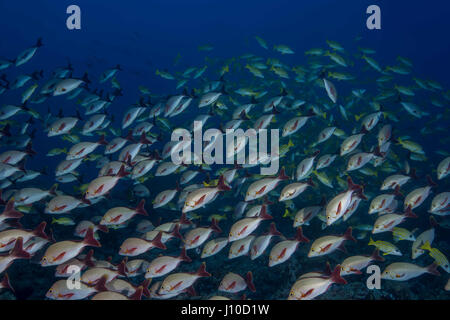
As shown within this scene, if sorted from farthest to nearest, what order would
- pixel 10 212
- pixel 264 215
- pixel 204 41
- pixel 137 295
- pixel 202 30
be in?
pixel 202 30 → pixel 204 41 → pixel 264 215 → pixel 10 212 → pixel 137 295

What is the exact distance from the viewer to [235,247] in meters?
4.87

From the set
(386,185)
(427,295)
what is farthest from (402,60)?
(427,295)

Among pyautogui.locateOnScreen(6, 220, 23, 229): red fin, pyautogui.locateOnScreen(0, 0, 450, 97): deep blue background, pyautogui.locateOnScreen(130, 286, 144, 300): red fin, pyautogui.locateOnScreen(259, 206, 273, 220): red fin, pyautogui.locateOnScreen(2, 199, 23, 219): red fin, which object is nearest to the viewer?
pyautogui.locateOnScreen(130, 286, 144, 300): red fin

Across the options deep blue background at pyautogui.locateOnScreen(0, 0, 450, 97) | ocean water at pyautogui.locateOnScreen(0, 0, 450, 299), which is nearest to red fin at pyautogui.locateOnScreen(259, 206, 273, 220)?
ocean water at pyautogui.locateOnScreen(0, 0, 450, 299)

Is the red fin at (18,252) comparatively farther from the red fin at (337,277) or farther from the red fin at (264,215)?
the red fin at (337,277)

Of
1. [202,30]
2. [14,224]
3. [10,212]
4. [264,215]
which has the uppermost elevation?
[202,30]

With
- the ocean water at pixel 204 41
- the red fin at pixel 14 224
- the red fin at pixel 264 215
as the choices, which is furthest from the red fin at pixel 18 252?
the ocean water at pixel 204 41

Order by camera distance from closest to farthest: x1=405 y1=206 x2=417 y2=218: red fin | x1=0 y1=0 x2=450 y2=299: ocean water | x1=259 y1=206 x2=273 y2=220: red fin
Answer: x1=259 y1=206 x2=273 y2=220: red fin
x1=405 y1=206 x2=417 y2=218: red fin
x1=0 y1=0 x2=450 y2=299: ocean water

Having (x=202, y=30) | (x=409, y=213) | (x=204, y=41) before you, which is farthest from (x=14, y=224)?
(x=202, y=30)

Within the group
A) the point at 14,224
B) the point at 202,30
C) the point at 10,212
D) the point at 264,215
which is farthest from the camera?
the point at 202,30

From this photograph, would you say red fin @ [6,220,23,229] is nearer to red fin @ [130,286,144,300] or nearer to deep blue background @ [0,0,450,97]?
red fin @ [130,286,144,300]

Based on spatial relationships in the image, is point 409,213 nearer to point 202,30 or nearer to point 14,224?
point 14,224

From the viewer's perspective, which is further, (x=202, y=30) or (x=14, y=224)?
(x=202, y=30)

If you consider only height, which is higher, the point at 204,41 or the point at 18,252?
the point at 204,41
